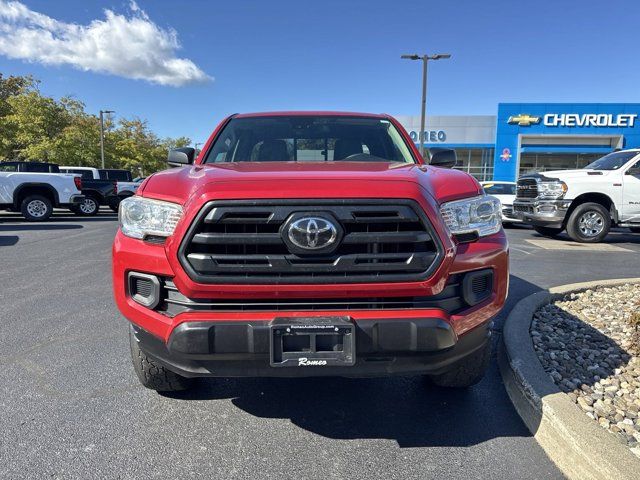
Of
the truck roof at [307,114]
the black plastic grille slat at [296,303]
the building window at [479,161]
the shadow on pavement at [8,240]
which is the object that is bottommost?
the shadow on pavement at [8,240]

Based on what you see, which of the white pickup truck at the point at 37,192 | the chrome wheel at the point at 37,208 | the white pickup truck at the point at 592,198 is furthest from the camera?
the chrome wheel at the point at 37,208

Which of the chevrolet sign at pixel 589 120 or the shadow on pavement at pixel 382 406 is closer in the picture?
the shadow on pavement at pixel 382 406

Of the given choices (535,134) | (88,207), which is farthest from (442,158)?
(535,134)

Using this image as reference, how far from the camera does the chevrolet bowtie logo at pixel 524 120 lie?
29422 mm

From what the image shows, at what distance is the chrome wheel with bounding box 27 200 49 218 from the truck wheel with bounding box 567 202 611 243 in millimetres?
14166

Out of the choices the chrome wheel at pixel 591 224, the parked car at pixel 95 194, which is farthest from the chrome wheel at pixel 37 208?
the chrome wheel at pixel 591 224

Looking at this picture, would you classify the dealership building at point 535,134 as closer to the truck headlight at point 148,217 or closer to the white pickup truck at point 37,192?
the white pickup truck at point 37,192

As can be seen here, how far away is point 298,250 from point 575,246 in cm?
911

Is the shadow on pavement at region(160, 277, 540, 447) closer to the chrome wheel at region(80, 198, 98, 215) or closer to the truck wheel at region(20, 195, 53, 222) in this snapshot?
the truck wheel at region(20, 195, 53, 222)

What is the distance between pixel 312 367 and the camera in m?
2.08

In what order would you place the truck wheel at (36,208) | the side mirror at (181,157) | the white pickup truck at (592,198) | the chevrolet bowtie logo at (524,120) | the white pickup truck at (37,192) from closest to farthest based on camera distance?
the side mirror at (181,157)
the white pickup truck at (592,198)
the white pickup truck at (37,192)
the truck wheel at (36,208)
the chevrolet bowtie logo at (524,120)

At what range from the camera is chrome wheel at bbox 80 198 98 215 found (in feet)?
52.6

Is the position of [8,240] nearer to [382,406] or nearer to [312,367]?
[382,406]

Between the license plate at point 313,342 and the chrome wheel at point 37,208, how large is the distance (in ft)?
45.8
